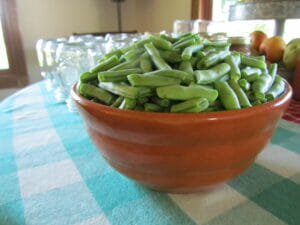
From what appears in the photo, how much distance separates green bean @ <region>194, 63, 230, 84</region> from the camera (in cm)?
32

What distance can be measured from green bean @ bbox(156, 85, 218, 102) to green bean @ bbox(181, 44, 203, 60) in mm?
64

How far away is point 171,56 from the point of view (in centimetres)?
39

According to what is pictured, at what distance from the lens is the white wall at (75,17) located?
2295mm

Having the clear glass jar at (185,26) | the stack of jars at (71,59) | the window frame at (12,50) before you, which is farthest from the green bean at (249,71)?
the window frame at (12,50)

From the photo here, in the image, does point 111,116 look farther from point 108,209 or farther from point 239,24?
point 239,24

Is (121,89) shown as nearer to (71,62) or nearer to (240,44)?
(71,62)

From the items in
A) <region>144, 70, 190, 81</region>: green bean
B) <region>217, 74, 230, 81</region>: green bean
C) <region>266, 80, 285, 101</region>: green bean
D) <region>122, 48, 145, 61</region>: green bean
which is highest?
<region>122, 48, 145, 61</region>: green bean

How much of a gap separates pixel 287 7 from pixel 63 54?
0.79 m

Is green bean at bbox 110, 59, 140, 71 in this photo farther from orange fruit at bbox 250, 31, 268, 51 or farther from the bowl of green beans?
orange fruit at bbox 250, 31, 268, 51

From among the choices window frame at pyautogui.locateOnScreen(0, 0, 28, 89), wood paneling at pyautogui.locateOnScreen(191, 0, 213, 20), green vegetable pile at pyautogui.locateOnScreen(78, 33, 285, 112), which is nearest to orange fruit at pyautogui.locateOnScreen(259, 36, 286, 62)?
green vegetable pile at pyautogui.locateOnScreen(78, 33, 285, 112)

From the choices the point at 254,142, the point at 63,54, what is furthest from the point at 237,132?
the point at 63,54

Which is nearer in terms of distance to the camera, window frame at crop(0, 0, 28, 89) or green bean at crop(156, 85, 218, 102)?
green bean at crop(156, 85, 218, 102)

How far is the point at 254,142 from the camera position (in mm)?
334

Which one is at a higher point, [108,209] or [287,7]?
[287,7]
